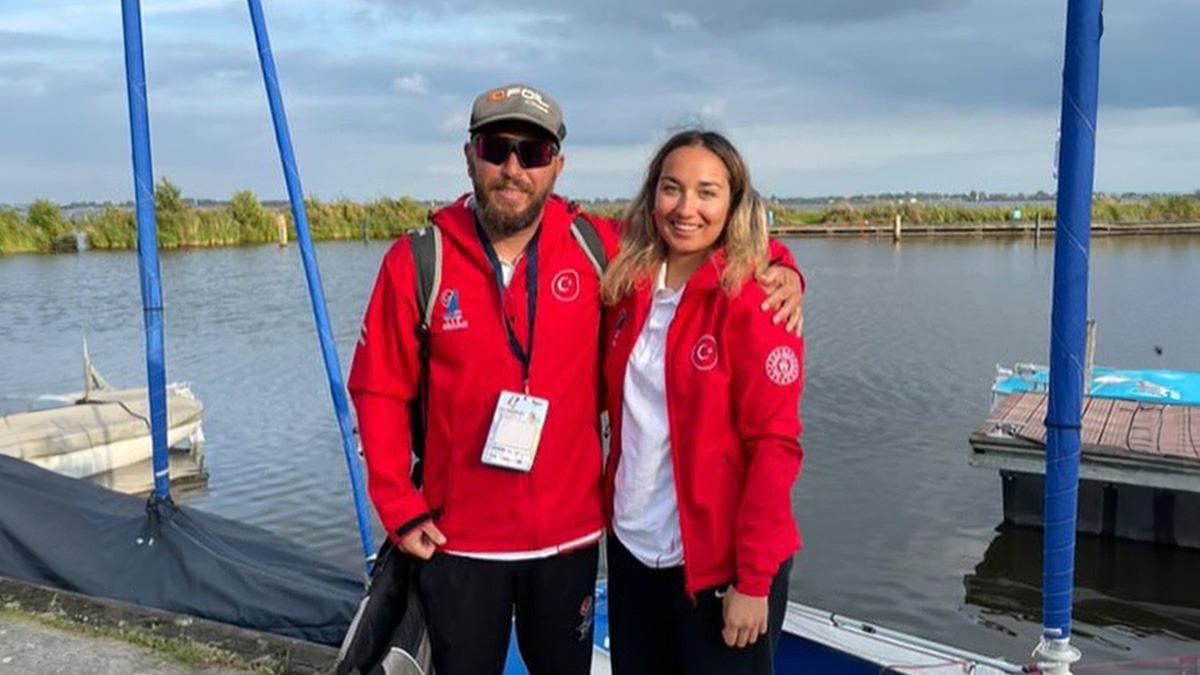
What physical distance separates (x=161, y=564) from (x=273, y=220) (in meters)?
54.9

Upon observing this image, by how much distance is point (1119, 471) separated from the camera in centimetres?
884

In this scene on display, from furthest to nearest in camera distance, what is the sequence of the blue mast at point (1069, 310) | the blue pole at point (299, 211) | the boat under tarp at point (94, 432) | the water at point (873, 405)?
the boat under tarp at point (94, 432)
the water at point (873, 405)
the blue pole at point (299, 211)
the blue mast at point (1069, 310)

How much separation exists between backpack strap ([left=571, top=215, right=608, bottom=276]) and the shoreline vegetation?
146 ft

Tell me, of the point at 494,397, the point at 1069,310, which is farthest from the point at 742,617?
the point at 1069,310

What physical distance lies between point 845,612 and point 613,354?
6.52m

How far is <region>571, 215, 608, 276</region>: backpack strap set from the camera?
8.49 feet

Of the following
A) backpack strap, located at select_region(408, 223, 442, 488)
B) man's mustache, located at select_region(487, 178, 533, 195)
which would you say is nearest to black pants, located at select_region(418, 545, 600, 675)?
backpack strap, located at select_region(408, 223, 442, 488)

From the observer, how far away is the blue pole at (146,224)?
5246mm

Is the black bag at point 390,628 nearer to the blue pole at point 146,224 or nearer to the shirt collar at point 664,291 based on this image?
the shirt collar at point 664,291

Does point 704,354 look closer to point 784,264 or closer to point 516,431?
point 784,264

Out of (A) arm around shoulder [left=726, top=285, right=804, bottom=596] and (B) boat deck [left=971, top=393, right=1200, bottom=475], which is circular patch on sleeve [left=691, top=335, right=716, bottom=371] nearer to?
(A) arm around shoulder [left=726, top=285, right=804, bottom=596]

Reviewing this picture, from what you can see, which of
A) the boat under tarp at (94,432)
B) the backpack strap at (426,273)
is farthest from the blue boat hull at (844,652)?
the boat under tarp at (94,432)

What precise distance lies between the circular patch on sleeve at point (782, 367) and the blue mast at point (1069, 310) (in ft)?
4.91

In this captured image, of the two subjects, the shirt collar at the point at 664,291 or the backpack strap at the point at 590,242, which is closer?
the shirt collar at the point at 664,291
